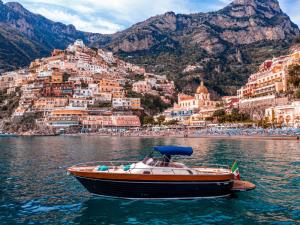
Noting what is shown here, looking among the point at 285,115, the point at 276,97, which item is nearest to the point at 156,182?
the point at 285,115

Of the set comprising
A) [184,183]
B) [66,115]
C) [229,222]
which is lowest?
[229,222]

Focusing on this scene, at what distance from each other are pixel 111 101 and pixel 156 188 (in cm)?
13608

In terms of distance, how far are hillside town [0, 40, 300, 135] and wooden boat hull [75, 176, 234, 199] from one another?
76.2 metres

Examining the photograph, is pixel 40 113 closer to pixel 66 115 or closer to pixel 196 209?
pixel 66 115

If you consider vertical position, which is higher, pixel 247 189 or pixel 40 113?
pixel 40 113

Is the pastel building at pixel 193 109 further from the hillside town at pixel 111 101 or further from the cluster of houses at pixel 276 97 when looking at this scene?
the cluster of houses at pixel 276 97

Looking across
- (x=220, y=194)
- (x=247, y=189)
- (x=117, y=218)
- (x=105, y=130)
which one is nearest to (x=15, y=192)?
(x=117, y=218)

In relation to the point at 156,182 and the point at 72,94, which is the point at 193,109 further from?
the point at 156,182

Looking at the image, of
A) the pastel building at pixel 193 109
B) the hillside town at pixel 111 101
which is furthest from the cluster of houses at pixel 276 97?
the pastel building at pixel 193 109

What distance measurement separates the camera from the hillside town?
104 meters

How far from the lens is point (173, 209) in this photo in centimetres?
1655

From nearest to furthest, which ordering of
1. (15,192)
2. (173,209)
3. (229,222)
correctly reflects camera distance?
(229,222)
(173,209)
(15,192)

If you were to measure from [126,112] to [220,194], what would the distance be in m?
127

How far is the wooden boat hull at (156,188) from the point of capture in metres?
17.6
